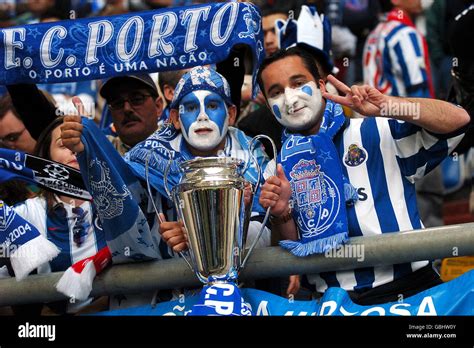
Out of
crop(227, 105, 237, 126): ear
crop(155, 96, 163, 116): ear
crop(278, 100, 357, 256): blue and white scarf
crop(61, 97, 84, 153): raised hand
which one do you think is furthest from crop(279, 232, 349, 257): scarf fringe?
crop(155, 96, 163, 116): ear

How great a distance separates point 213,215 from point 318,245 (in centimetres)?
40

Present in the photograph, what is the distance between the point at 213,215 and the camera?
371cm

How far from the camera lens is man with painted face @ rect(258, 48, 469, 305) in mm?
3807

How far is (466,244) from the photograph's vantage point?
3.74 meters

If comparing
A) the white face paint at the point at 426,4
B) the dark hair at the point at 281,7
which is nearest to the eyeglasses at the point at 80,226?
the dark hair at the point at 281,7

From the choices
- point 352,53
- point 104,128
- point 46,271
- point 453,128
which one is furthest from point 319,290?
point 352,53

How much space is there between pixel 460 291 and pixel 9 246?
1.67 meters

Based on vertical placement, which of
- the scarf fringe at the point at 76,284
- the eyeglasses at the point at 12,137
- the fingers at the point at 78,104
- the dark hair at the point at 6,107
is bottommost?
the scarf fringe at the point at 76,284

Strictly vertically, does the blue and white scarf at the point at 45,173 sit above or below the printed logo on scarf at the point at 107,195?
above

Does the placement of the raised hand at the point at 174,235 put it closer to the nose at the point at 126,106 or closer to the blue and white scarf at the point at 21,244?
the blue and white scarf at the point at 21,244

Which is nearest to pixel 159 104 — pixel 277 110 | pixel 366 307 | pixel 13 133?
pixel 13 133

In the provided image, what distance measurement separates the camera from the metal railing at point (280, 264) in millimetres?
3756

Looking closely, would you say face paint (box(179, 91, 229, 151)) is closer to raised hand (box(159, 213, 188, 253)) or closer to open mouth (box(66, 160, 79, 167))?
raised hand (box(159, 213, 188, 253))

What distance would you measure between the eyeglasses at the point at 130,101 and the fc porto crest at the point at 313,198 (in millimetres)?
1183
